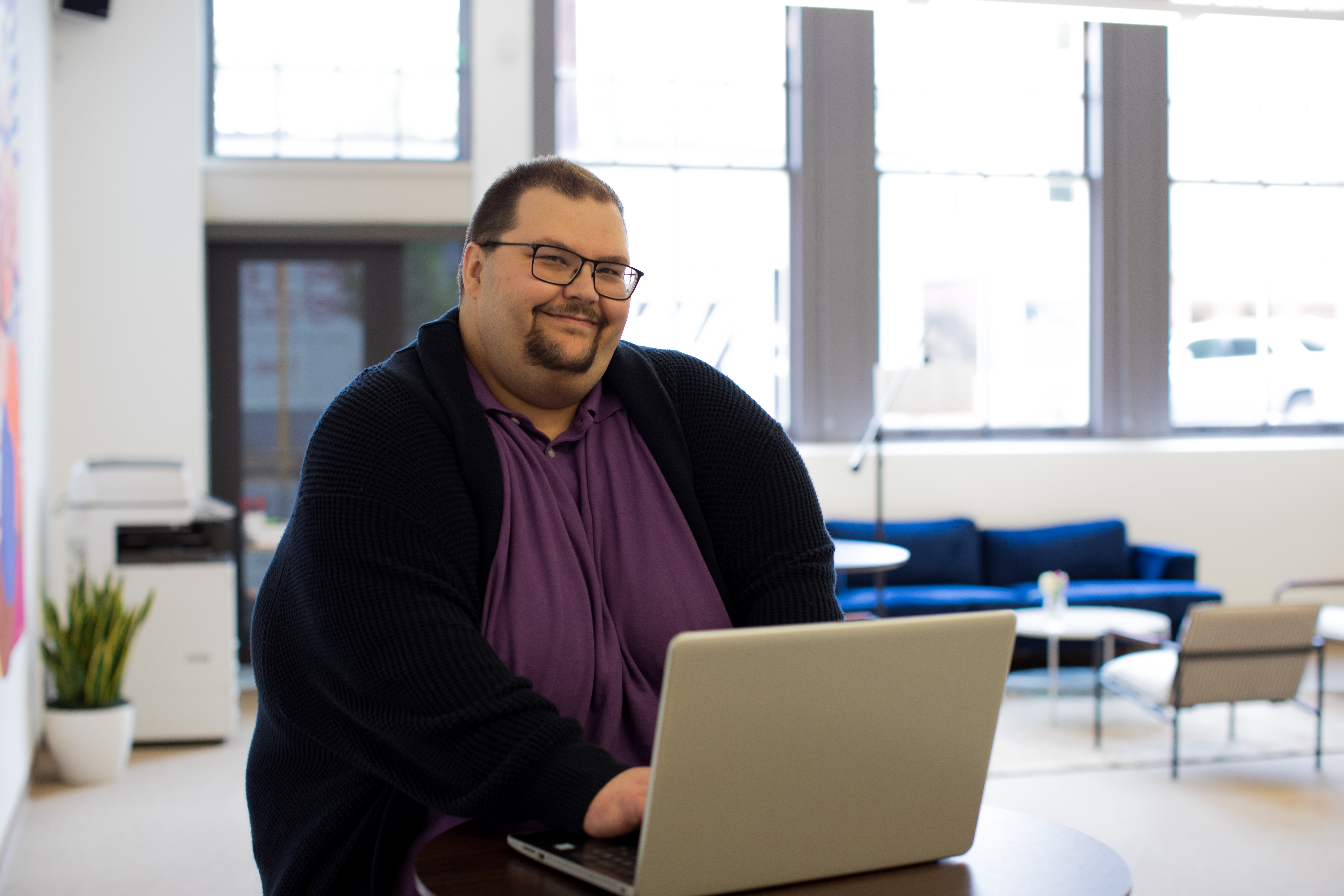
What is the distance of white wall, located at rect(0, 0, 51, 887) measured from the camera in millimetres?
3744

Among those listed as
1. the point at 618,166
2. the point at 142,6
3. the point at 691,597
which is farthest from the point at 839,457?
the point at 691,597

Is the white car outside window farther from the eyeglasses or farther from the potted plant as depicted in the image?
the eyeglasses

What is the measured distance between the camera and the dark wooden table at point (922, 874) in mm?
1099

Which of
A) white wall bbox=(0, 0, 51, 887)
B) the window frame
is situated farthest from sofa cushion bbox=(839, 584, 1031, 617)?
white wall bbox=(0, 0, 51, 887)

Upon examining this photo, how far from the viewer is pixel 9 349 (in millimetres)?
3730

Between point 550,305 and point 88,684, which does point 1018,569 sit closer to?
point 88,684

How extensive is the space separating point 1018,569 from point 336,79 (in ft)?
15.7

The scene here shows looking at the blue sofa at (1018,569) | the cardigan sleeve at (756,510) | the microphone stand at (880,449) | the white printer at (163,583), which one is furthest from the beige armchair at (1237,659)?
the white printer at (163,583)

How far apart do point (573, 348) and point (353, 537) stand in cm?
39

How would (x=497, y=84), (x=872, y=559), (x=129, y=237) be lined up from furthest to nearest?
1. (x=497, y=84)
2. (x=129, y=237)
3. (x=872, y=559)

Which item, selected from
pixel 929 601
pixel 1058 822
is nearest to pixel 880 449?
pixel 929 601

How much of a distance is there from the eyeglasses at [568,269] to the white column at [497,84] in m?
4.98

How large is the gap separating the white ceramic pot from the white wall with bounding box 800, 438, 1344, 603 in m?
3.81

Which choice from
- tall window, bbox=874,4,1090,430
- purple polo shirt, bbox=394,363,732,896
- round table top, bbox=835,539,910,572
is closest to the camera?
purple polo shirt, bbox=394,363,732,896
